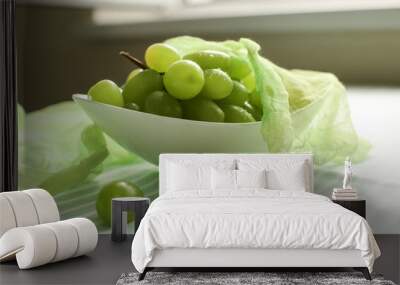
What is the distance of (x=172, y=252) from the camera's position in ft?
15.1

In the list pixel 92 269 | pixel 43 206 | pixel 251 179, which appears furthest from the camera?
pixel 251 179

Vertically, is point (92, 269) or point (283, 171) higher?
point (283, 171)

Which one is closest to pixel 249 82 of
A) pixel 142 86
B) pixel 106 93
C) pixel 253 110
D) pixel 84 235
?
pixel 253 110

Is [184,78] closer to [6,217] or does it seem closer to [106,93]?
[106,93]

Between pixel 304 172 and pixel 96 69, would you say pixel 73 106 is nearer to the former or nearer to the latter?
pixel 96 69

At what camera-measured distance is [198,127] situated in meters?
6.48

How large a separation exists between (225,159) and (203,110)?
0.50 metres

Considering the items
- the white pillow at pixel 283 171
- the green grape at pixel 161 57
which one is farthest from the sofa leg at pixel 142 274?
the green grape at pixel 161 57

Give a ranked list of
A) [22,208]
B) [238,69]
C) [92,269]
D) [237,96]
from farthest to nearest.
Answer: [238,69]
[237,96]
[22,208]
[92,269]

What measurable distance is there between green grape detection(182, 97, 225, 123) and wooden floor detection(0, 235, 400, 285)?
139 centimetres

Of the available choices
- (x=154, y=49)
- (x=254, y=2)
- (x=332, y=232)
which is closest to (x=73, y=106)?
(x=154, y=49)

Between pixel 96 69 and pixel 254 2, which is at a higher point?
pixel 254 2

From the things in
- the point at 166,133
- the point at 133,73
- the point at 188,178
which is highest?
the point at 133,73

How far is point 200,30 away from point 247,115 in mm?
978
